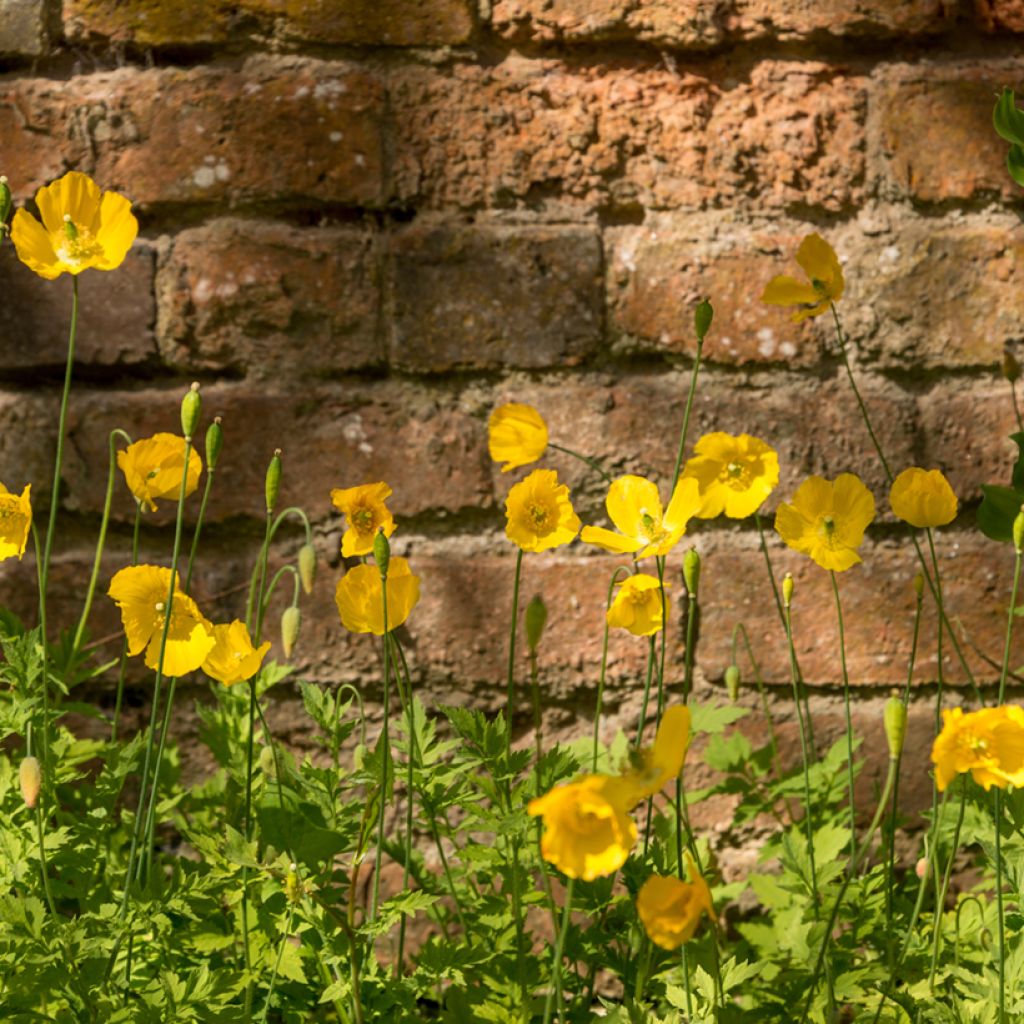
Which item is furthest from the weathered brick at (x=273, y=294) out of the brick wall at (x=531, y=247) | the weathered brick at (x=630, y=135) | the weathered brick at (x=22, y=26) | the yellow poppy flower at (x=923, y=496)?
the yellow poppy flower at (x=923, y=496)

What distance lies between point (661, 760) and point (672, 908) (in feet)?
0.27

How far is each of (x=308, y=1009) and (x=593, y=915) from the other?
0.25 metres

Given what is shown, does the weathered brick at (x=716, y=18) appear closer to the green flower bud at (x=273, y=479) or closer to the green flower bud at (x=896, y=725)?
the green flower bud at (x=273, y=479)

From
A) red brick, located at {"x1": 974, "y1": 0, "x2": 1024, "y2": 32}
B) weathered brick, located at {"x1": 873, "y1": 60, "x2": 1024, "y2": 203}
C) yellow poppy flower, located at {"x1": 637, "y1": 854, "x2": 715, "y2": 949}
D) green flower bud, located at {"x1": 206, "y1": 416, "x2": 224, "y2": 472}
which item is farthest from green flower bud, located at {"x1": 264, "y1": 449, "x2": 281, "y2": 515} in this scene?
red brick, located at {"x1": 974, "y1": 0, "x2": 1024, "y2": 32}

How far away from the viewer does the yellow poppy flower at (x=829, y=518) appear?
1033mm

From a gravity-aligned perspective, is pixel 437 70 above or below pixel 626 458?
above

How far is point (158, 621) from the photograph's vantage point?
39.7 inches

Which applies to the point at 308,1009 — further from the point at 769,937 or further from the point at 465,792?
the point at 769,937

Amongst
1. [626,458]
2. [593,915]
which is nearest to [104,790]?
[593,915]

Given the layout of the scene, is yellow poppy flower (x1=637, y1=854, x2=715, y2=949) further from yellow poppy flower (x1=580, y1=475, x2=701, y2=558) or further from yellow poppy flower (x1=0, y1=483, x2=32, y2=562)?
yellow poppy flower (x1=0, y1=483, x2=32, y2=562)

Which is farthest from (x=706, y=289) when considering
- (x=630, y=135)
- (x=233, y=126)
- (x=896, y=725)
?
(x=896, y=725)

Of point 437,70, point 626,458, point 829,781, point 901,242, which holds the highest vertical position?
point 437,70

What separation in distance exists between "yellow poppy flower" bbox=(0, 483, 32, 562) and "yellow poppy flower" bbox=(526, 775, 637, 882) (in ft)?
1.79

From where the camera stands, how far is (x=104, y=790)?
41.1 inches
